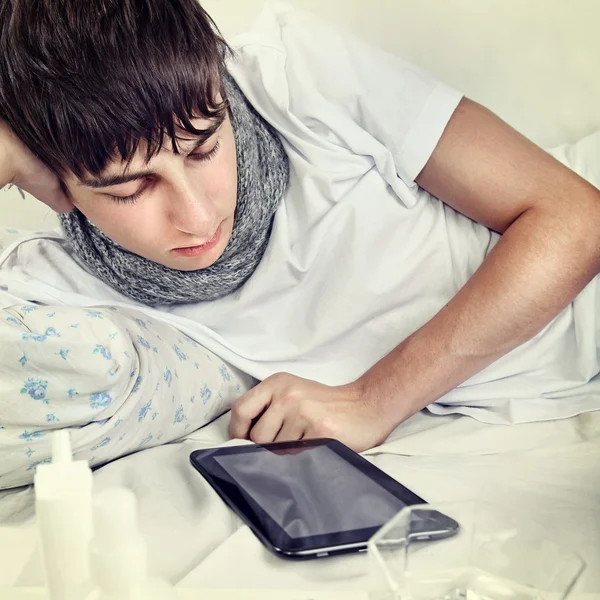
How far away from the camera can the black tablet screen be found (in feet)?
1.72

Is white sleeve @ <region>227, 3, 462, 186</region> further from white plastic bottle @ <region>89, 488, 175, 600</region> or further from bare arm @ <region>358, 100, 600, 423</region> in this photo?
white plastic bottle @ <region>89, 488, 175, 600</region>

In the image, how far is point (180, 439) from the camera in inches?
31.5

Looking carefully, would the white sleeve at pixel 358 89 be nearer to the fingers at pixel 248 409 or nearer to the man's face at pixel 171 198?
the man's face at pixel 171 198

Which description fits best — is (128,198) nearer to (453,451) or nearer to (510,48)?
(453,451)

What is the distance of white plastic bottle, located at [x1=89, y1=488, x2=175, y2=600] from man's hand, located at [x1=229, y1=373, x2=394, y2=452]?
39 centimetres

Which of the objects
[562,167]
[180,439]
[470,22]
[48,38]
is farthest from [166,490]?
[470,22]

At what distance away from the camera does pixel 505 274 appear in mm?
786

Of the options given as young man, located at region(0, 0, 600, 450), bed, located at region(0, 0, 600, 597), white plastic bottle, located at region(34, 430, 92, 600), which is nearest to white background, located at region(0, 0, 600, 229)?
bed, located at region(0, 0, 600, 597)

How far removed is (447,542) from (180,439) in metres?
0.43

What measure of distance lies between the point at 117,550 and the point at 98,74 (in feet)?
1.42

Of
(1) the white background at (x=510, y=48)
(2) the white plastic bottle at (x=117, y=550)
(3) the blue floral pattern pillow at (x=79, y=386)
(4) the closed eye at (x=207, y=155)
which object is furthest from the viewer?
(1) the white background at (x=510, y=48)

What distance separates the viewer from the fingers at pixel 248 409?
0.76 metres

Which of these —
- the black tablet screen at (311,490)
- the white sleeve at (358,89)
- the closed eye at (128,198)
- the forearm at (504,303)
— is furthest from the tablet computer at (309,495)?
the white sleeve at (358,89)

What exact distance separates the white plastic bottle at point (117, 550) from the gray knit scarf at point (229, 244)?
54 cm
